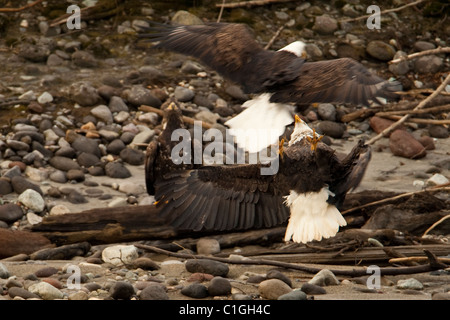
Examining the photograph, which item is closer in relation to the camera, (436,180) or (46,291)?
(46,291)

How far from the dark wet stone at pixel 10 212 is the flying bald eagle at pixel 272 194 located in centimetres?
124

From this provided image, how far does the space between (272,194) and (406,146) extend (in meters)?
2.48

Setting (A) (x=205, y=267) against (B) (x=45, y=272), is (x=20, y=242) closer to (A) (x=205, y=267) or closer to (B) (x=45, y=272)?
(B) (x=45, y=272)

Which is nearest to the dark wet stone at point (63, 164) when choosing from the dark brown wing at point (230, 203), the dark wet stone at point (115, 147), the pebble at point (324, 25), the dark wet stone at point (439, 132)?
the dark wet stone at point (115, 147)

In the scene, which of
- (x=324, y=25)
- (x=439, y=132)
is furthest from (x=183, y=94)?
(x=439, y=132)

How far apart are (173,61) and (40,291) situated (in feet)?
15.1

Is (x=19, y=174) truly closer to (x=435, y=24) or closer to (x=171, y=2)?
(x=171, y=2)

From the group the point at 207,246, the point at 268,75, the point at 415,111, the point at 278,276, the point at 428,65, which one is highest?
the point at 268,75

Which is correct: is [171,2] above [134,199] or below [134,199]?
above

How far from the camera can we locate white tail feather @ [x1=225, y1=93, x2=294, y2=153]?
16.6ft

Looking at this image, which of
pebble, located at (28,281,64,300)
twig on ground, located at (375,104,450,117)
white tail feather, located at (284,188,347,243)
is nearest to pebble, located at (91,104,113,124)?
twig on ground, located at (375,104,450,117)

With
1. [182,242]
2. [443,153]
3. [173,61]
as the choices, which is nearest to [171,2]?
[173,61]

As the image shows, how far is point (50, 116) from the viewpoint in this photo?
269 inches

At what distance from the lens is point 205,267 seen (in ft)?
13.6
